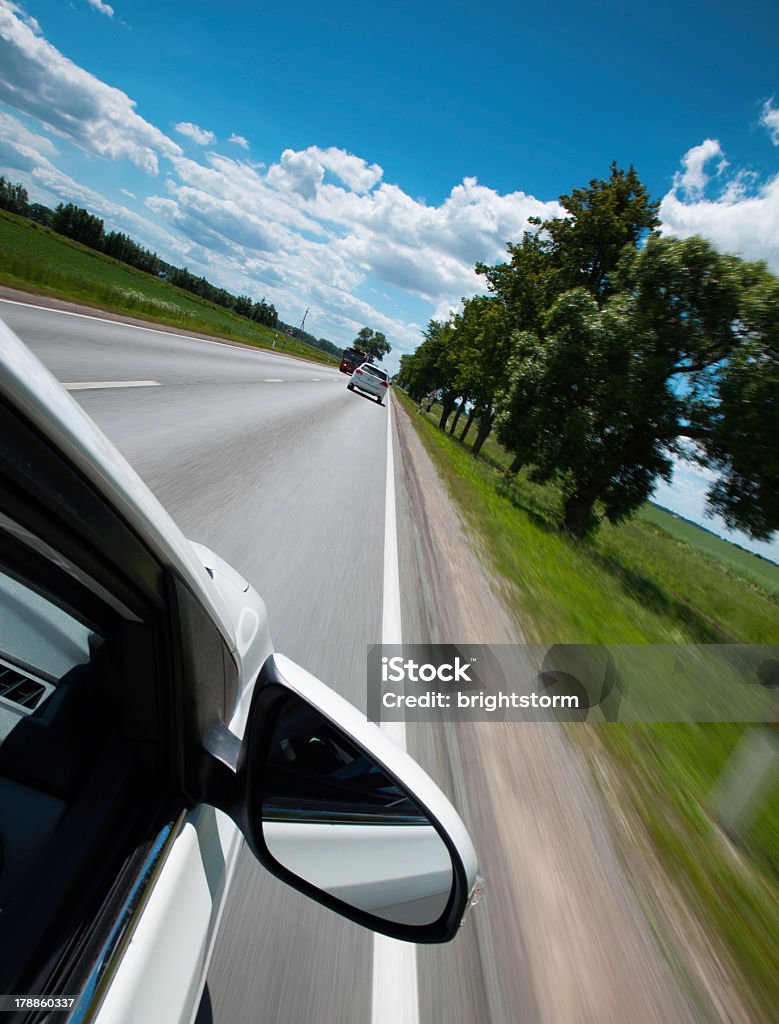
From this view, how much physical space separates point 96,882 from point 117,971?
0.50ft

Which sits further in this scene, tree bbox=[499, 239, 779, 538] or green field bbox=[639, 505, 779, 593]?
green field bbox=[639, 505, 779, 593]

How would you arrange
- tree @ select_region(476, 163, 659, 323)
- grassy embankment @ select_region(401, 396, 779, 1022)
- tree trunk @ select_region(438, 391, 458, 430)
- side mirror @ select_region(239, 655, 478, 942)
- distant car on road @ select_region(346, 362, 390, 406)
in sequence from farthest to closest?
tree trunk @ select_region(438, 391, 458, 430), distant car on road @ select_region(346, 362, 390, 406), tree @ select_region(476, 163, 659, 323), grassy embankment @ select_region(401, 396, 779, 1022), side mirror @ select_region(239, 655, 478, 942)

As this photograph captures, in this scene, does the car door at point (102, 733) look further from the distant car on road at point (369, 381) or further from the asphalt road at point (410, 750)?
the distant car on road at point (369, 381)

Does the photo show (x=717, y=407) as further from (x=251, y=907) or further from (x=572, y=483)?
(x=251, y=907)

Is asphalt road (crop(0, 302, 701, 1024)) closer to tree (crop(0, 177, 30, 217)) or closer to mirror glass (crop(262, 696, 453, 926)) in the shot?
mirror glass (crop(262, 696, 453, 926))

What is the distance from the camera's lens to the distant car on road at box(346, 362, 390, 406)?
35375 mm

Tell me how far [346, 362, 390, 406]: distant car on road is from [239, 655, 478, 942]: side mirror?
116 feet

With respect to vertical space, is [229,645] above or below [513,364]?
below

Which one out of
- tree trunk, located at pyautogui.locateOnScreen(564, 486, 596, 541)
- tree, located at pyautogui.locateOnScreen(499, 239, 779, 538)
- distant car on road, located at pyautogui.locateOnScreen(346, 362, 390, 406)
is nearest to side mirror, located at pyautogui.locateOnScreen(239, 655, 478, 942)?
tree, located at pyautogui.locateOnScreen(499, 239, 779, 538)

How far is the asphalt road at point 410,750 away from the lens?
182cm

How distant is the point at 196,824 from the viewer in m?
1.04

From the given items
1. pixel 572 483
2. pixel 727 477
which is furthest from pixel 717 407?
pixel 572 483

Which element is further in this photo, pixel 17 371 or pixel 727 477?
pixel 727 477

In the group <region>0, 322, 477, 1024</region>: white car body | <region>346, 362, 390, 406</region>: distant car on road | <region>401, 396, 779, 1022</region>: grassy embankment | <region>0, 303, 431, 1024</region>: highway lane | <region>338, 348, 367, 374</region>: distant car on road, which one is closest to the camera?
<region>0, 322, 477, 1024</region>: white car body
